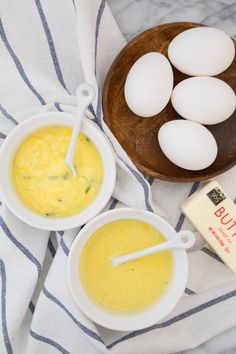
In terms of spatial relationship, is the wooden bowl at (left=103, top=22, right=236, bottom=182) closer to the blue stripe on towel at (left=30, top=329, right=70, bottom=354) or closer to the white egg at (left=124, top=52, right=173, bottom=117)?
the white egg at (left=124, top=52, right=173, bottom=117)

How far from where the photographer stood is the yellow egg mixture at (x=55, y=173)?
0.95 m

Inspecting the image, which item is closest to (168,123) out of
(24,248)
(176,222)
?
(176,222)

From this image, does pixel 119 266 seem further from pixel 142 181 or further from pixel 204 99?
pixel 204 99

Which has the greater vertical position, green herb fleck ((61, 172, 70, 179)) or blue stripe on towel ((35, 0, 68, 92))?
blue stripe on towel ((35, 0, 68, 92))

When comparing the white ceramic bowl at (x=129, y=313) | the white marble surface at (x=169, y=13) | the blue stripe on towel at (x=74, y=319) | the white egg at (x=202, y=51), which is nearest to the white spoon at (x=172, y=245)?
the white ceramic bowl at (x=129, y=313)

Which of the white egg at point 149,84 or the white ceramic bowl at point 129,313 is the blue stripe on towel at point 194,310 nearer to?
the white ceramic bowl at point 129,313

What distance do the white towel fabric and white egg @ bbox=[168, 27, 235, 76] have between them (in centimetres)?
12

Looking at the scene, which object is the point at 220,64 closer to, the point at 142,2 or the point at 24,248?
the point at 142,2

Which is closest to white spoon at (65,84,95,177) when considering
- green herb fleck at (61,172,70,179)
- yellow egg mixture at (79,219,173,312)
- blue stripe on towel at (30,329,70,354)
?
green herb fleck at (61,172,70,179)

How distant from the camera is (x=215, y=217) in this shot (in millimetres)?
970

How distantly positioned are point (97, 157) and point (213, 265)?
0.25 metres

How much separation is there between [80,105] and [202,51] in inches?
7.1

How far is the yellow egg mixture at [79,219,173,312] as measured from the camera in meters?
0.97

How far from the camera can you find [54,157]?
3.10 feet
